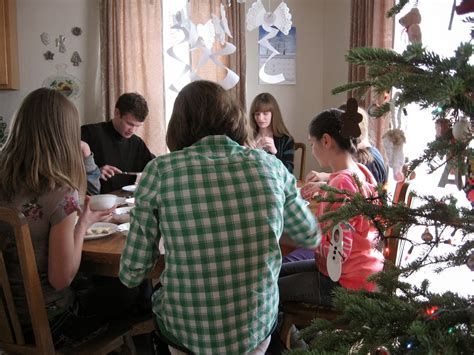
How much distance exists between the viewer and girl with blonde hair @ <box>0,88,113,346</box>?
1.40 meters

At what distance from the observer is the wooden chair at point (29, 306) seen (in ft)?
4.22

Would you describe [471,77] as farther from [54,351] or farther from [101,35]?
[101,35]

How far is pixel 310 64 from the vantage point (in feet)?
13.6

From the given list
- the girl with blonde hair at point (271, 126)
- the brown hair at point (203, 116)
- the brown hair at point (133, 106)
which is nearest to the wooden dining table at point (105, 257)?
the brown hair at point (203, 116)

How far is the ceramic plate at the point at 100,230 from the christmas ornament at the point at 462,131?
1294mm

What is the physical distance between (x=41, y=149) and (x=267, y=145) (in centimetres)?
183

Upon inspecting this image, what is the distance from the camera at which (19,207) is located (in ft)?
4.59

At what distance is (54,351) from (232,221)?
2.51 ft

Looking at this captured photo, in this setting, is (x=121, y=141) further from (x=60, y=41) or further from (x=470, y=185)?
(x=470, y=185)

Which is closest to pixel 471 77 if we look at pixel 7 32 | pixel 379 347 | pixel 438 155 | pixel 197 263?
pixel 438 155

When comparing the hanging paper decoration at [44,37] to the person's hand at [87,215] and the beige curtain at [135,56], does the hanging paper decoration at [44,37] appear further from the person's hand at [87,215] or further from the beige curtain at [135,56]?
the person's hand at [87,215]

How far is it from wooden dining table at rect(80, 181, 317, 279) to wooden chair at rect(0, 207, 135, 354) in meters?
0.22

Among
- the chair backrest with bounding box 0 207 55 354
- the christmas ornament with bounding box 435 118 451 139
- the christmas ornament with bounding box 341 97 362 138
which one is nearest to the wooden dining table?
the chair backrest with bounding box 0 207 55 354

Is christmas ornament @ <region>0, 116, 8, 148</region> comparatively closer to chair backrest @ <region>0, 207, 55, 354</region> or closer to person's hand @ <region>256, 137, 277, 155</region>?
person's hand @ <region>256, 137, 277, 155</region>
